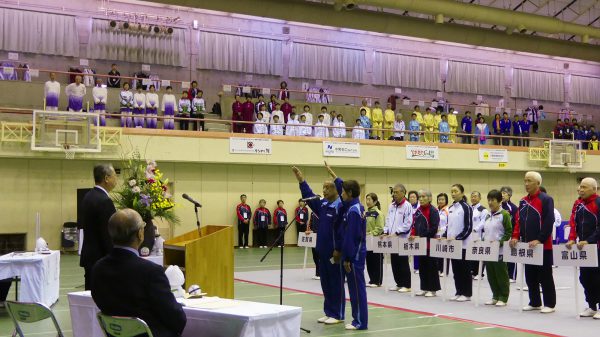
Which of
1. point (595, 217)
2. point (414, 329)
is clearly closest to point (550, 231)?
point (595, 217)

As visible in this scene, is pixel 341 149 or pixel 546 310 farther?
pixel 341 149

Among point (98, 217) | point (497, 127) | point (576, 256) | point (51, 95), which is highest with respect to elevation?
point (51, 95)

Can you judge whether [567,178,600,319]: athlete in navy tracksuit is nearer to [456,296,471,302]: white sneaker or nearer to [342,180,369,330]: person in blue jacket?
[456,296,471,302]: white sneaker

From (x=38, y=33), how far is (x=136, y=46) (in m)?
3.45

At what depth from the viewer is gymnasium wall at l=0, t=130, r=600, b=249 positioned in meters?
20.3

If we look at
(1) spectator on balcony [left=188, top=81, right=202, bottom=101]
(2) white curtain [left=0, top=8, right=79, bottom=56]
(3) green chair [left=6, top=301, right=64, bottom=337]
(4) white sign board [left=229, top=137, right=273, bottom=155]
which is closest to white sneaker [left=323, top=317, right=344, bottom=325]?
(3) green chair [left=6, top=301, right=64, bottom=337]

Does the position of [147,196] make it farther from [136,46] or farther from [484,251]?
[136,46]

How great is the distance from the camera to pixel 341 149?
2370cm

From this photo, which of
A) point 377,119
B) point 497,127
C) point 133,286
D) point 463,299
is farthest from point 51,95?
point 133,286

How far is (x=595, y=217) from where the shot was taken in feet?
31.6

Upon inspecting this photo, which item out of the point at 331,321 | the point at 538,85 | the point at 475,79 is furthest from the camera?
the point at 538,85

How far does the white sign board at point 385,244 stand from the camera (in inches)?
485

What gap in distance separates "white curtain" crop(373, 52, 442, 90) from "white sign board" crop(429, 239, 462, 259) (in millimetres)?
20667

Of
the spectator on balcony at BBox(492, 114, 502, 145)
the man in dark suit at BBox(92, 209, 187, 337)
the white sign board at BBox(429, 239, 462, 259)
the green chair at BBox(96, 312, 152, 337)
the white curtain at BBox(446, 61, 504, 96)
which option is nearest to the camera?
the green chair at BBox(96, 312, 152, 337)
